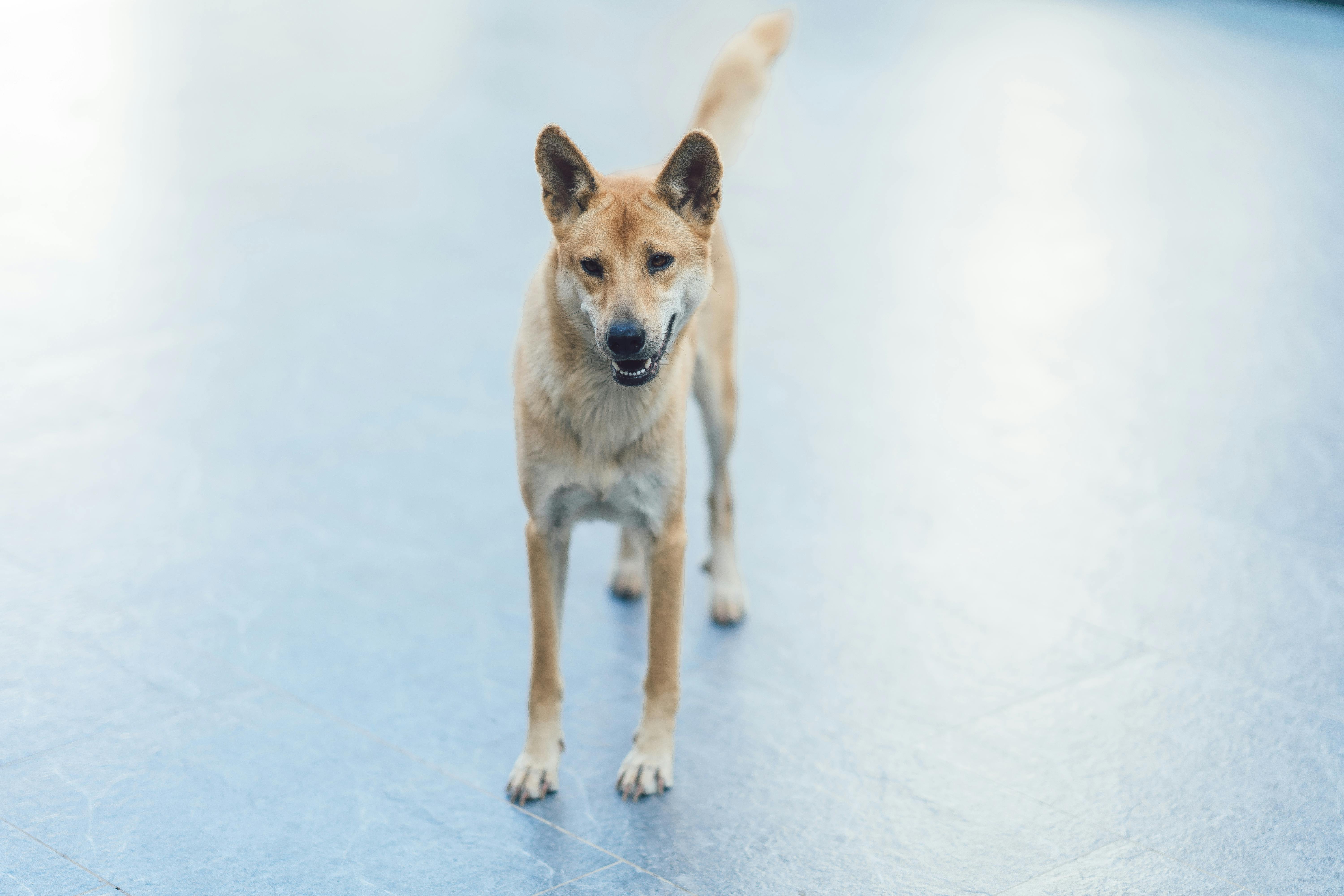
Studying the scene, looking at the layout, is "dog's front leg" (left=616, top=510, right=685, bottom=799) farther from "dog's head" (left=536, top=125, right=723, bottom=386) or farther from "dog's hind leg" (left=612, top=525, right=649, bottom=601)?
"dog's hind leg" (left=612, top=525, right=649, bottom=601)

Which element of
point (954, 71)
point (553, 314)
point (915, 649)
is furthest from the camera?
point (954, 71)

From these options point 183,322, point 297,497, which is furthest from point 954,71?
point 297,497

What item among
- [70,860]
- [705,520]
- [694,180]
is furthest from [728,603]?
[70,860]

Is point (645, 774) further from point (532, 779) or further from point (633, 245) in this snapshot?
point (633, 245)

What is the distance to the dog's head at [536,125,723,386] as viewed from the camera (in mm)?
2559

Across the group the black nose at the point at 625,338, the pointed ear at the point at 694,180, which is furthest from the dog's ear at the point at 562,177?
the black nose at the point at 625,338

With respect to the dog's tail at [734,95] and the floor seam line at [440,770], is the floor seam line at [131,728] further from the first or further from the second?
the dog's tail at [734,95]

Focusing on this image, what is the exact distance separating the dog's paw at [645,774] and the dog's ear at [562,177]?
50.9 inches

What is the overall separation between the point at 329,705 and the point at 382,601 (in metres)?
0.52

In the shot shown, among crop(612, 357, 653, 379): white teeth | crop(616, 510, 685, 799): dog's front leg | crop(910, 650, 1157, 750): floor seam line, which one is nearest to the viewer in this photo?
crop(612, 357, 653, 379): white teeth

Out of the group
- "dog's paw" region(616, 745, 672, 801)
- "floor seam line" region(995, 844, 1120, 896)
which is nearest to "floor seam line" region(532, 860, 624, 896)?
"dog's paw" region(616, 745, 672, 801)

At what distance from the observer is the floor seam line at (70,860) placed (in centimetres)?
238

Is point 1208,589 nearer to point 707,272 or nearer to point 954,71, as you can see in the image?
point 707,272

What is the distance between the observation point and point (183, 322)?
209 inches
